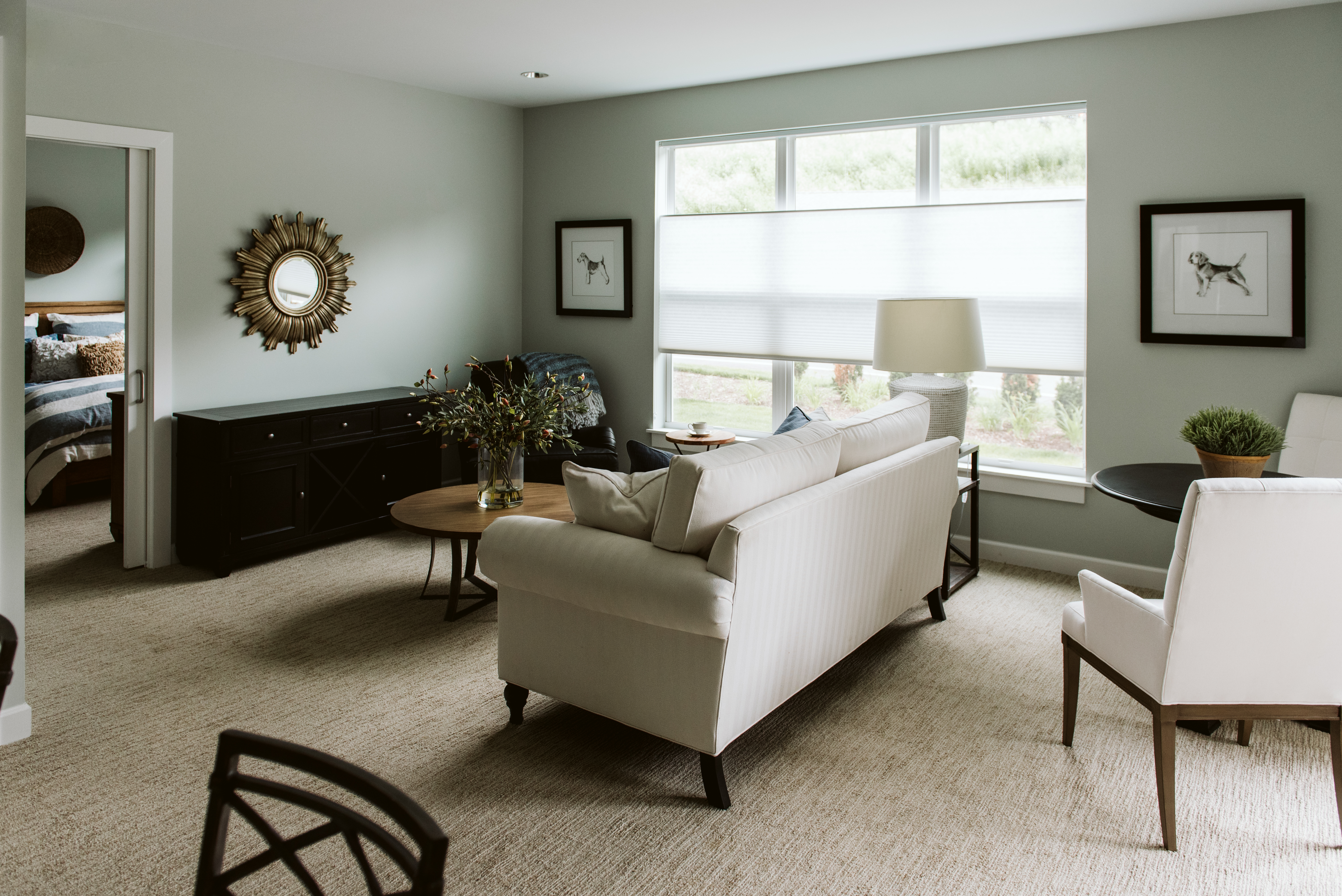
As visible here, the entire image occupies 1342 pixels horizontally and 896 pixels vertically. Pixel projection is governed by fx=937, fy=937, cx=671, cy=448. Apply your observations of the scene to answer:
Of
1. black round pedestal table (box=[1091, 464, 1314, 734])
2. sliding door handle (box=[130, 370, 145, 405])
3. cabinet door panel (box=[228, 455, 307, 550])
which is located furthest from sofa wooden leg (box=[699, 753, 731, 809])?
sliding door handle (box=[130, 370, 145, 405])

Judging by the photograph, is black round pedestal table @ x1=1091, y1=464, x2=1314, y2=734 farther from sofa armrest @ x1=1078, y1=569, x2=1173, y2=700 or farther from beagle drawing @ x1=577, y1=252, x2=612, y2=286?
beagle drawing @ x1=577, y1=252, x2=612, y2=286

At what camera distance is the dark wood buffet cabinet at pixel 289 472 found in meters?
4.45

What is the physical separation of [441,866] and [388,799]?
94mm

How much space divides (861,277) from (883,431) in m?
1.92

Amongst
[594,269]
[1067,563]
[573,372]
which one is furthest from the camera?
[594,269]

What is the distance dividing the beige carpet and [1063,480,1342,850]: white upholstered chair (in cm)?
26

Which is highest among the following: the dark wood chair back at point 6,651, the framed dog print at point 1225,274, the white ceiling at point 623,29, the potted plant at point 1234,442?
the white ceiling at point 623,29

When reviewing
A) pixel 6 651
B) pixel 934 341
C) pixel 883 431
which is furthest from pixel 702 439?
pixel 6 651

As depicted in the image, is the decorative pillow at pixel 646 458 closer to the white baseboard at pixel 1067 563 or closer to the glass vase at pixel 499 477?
the glass vase at pixel 499 477

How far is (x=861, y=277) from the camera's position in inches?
199

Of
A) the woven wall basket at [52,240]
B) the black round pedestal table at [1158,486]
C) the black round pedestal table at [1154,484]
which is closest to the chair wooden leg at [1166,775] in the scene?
the black round pedestal table at [1158,486]

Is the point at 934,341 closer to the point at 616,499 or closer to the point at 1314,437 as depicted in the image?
the point at 1314,437

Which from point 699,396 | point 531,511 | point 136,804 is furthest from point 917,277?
→ point 136,804

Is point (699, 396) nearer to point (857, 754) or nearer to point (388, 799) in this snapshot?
point (857, 754)
